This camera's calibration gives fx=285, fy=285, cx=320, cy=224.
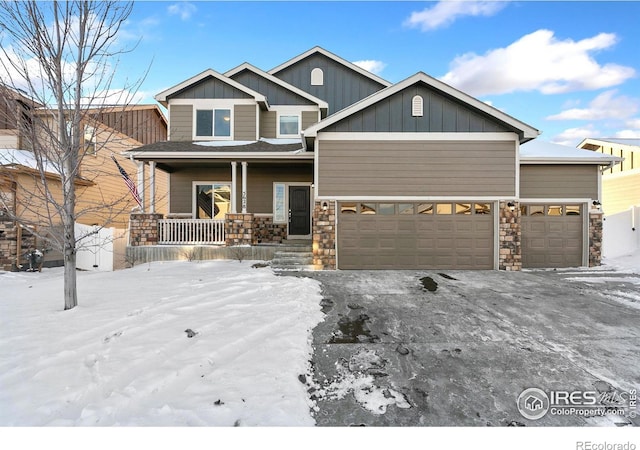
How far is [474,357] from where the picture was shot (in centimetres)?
347

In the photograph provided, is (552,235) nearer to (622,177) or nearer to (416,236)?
(416,236)

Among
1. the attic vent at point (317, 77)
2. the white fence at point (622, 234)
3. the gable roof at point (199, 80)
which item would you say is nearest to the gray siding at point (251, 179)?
the gable roof at point (199, 80)

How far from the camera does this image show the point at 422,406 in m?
2.61

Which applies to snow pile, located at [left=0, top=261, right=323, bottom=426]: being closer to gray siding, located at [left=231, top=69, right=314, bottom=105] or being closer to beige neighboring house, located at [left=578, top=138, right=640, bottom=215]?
gray siding, located at [left=231, top=69, right=314, bottom=105]

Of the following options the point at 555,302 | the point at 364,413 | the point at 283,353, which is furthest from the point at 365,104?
the point at 364,413

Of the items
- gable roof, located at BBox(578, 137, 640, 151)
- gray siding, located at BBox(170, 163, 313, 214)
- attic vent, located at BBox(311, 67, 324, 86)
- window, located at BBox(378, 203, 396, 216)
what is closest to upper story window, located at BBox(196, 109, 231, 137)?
gray siding, located at BBox(170, 163, 313, 214)

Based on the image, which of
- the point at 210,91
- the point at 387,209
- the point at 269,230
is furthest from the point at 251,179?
the point at 387,209

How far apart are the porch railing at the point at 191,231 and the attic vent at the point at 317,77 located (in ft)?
28.2

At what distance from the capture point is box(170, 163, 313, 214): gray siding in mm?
11906

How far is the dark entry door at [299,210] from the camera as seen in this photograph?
11.9 meters

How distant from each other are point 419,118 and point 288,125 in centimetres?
607

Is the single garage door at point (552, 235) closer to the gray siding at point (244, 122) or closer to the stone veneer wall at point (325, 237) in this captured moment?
the stone veneer wall at point (325, 237)

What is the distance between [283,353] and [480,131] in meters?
8.72

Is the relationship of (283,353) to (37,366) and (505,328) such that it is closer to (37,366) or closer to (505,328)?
(37,366)
